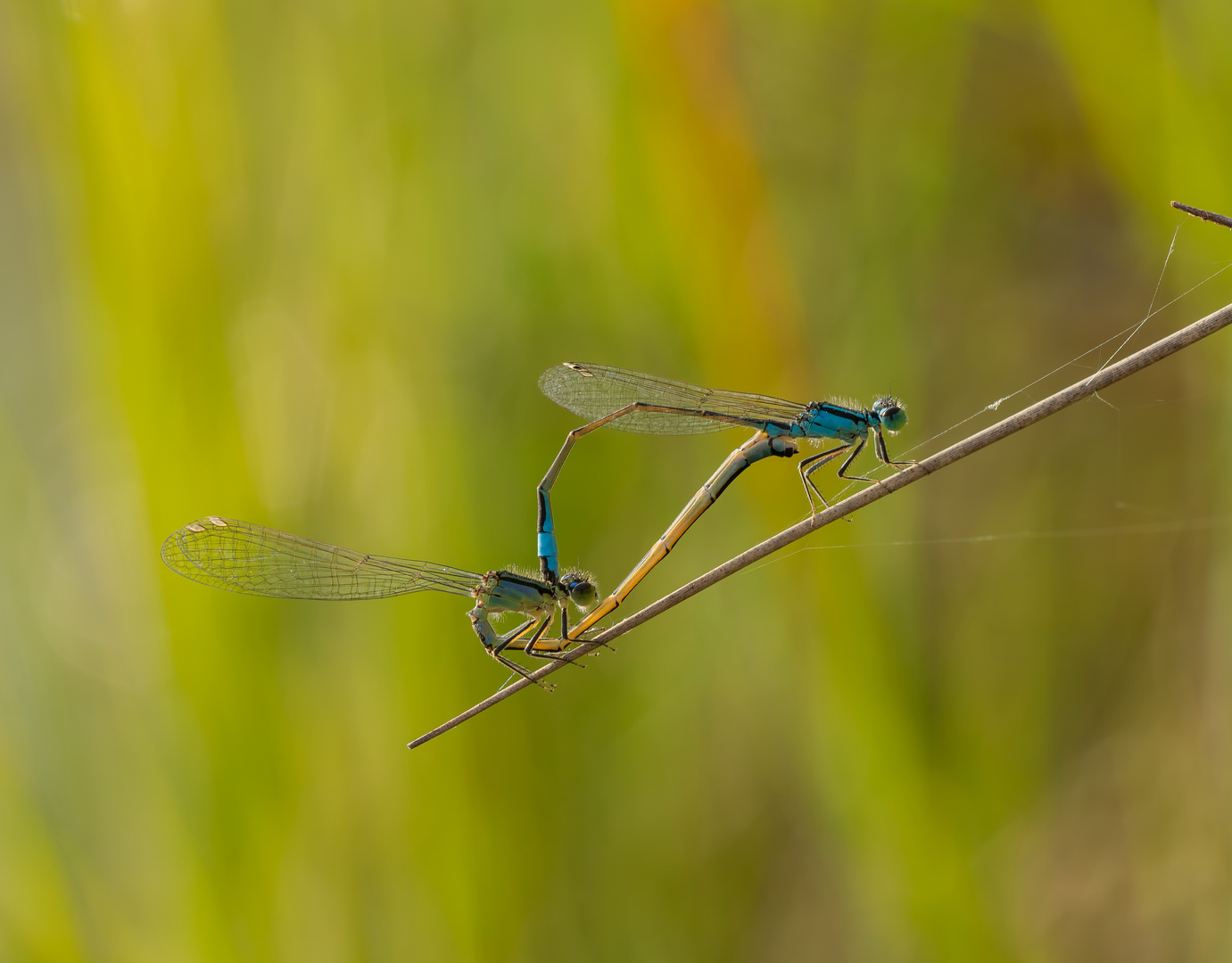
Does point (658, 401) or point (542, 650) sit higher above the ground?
point (658, 401)

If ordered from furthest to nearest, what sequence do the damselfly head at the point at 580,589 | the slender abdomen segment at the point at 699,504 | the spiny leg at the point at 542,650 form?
the damselfly head at the point at 580,589 → the slender abdomen segment at the point at 699,504 → the spiny leg at the point at 542,650

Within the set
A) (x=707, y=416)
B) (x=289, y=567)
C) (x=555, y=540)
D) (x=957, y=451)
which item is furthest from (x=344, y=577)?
(x=957, y=451)

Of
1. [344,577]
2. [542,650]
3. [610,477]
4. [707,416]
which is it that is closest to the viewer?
[542,650]

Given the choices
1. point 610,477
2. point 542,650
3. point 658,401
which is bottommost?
point 542,650

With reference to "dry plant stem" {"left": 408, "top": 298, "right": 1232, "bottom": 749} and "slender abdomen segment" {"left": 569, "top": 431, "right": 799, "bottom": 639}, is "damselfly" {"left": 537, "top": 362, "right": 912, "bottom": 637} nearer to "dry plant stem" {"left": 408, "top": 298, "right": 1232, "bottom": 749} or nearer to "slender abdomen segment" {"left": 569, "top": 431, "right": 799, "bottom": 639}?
A: "slender abdomen segment" {"left": 569, "top": 431, "right": 799, "bottom": 639}

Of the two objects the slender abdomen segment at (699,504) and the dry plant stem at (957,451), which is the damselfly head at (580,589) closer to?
the slender abdomen segment at (699,504)

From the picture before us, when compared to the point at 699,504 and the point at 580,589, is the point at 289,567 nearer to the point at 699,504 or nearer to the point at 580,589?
the point at 580,589

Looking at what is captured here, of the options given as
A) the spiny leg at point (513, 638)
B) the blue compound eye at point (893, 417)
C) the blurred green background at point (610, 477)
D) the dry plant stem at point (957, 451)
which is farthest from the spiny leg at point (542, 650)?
the blue compound eye at point (893, 417)
